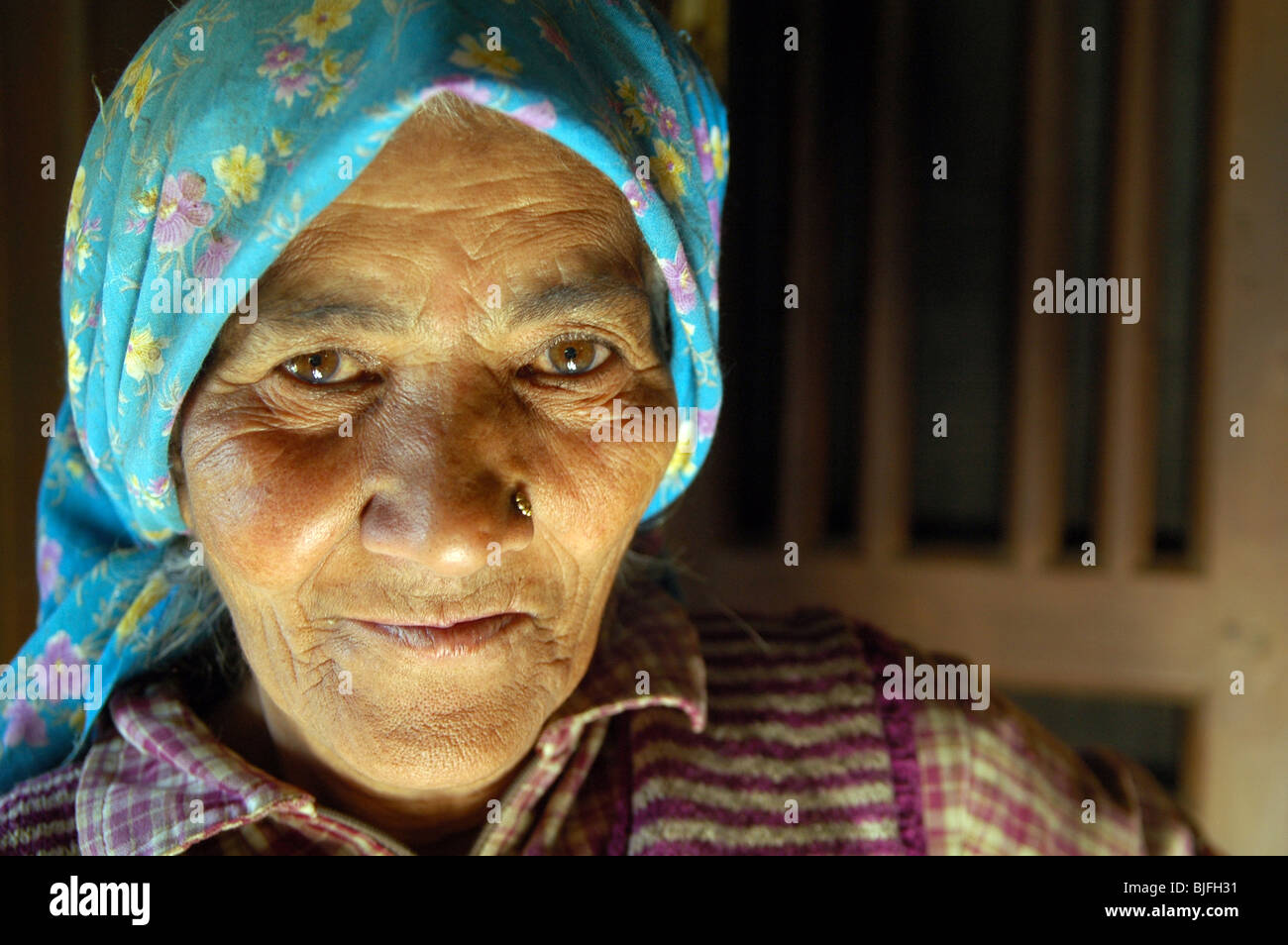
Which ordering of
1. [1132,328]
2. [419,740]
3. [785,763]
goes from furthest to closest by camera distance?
[1132,328] → [785,763] → [419,740]

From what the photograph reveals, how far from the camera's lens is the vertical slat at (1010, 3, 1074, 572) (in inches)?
71.7

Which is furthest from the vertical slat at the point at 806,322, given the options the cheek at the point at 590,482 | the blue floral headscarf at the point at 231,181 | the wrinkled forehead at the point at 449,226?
the wrinkled forehead at the point at 449,226

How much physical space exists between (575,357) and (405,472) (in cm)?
26

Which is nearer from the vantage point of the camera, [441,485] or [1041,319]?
[441,485]

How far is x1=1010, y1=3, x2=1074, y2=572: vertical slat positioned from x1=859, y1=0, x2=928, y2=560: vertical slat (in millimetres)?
220

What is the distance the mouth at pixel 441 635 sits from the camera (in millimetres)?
1021

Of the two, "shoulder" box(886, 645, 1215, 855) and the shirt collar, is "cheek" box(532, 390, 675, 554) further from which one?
"shoulder" box(886, 645, 1215, 855)

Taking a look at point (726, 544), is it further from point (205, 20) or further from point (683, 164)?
point (205, 20)

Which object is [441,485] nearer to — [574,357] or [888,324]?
[574,357]

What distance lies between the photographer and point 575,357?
3.69 ft

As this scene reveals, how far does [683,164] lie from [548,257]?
0.22m

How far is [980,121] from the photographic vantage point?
6.25 feet

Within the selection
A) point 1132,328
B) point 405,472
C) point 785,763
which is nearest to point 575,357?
point 405,472
